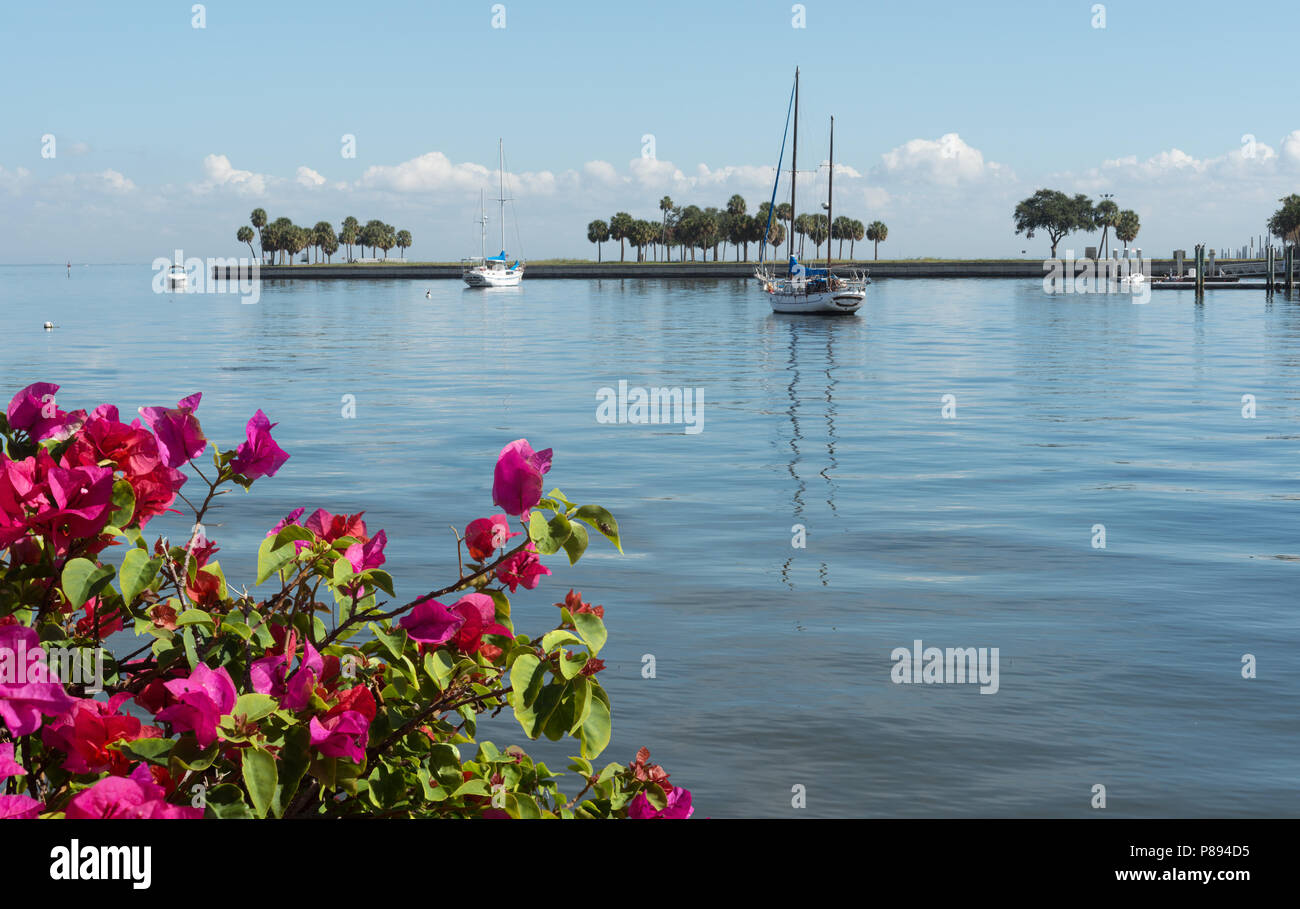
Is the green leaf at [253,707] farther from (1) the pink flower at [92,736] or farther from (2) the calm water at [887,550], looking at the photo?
(2) the calm water at [887,550]

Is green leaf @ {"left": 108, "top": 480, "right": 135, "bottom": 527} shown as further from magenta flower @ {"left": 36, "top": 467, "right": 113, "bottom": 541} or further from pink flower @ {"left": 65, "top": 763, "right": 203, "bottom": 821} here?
pink flower @ {"left": 65, "top": 763, "right": 203, "bottom": 821}

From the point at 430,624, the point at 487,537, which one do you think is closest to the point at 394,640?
the point at 430,624

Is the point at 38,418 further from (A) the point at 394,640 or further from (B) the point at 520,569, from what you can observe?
(B) the point at 520,569

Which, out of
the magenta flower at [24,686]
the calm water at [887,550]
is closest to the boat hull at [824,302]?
the calm water at [887,550]

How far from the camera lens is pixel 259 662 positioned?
8.30ft

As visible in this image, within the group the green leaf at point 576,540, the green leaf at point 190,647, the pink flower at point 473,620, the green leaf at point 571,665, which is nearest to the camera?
the green leaf at point 571,665

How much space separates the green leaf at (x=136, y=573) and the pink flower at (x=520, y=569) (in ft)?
2.47

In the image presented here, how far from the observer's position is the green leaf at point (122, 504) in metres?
2.61

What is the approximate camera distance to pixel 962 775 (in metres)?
6.82

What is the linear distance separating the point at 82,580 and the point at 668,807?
1404 mm
